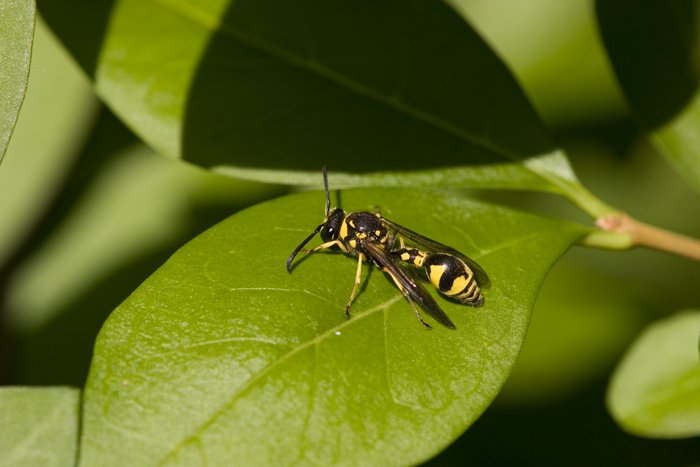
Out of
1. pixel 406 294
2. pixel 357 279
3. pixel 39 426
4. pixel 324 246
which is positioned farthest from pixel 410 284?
pixel 39 426

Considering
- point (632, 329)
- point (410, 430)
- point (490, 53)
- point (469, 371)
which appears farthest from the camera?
point (632, 329)

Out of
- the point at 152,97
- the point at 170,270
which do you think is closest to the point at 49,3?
the point at 152,97

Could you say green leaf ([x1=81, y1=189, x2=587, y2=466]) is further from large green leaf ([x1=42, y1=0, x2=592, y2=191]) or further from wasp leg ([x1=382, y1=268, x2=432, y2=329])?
large green leaf ([x1=42, y1=0, x2=592, y2=191])

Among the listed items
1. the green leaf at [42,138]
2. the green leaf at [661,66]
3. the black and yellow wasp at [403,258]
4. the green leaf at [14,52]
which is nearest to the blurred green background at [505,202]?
the green leaf at [42,138]

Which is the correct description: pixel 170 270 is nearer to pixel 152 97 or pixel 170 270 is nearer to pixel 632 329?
pixel 152 97

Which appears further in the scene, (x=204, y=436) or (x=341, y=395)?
(x=341, y=395)

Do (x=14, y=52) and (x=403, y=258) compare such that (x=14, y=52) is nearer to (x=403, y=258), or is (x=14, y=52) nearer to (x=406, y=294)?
(x=406, y=294)
